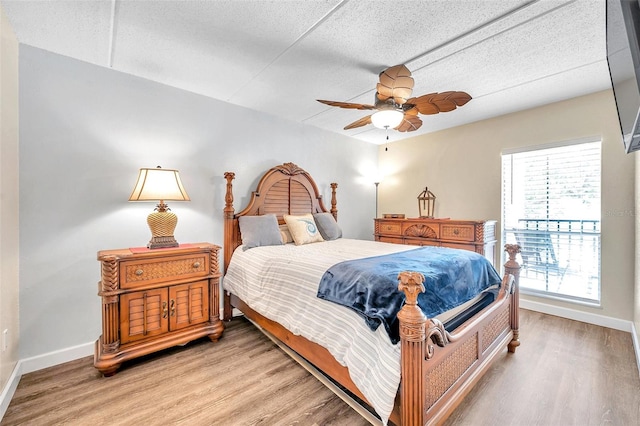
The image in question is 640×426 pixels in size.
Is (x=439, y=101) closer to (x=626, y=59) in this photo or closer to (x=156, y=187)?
(x=626, y=59)

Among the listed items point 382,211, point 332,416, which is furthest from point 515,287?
point 382,211

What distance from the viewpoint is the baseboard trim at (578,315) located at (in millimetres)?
2766

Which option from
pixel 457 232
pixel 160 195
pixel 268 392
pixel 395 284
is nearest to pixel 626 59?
pixel 395 284

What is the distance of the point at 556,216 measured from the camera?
3.29 m

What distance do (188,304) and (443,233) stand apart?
3.27 m

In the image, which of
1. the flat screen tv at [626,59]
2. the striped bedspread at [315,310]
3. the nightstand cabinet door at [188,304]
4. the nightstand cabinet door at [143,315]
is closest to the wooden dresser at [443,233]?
the striped bedspread at [315,310]

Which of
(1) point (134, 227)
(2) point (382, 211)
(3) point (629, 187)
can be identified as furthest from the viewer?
(2) point (382, 211)

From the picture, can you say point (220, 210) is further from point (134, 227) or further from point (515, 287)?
point (515, 287)

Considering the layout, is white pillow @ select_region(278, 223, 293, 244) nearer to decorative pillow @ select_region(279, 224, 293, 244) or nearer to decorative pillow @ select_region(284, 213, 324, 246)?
decorative pillow @ select_region(279, 224, 293, 244)

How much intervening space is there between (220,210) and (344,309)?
2.09 m

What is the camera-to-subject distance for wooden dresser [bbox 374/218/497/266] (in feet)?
11.1

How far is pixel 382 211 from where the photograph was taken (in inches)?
203

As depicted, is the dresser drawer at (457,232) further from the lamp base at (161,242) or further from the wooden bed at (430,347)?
the lamp base at (161,242)

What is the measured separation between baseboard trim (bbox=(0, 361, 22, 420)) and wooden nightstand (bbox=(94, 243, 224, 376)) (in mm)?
440
